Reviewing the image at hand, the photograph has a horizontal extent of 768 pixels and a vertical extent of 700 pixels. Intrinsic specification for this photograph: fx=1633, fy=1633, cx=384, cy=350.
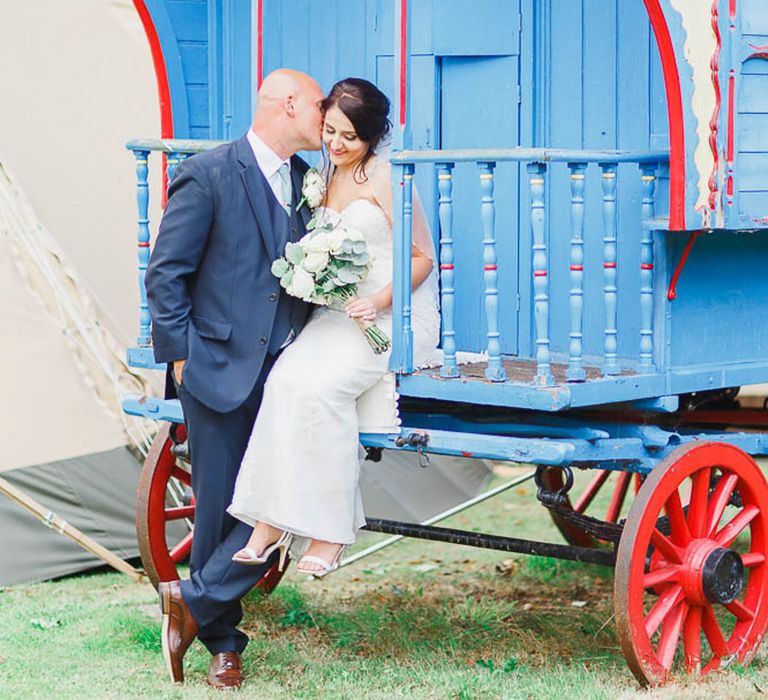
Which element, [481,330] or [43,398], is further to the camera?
[43,398]

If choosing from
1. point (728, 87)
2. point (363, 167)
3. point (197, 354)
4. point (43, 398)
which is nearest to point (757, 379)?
point (728, 87)

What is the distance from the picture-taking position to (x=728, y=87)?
16.0 feet

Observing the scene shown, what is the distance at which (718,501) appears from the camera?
5219 millimetres

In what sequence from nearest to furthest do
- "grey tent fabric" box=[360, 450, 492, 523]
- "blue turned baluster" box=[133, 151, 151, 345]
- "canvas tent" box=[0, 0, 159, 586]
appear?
"blue turned baluster" box=[133, 151, 151, 345] → "canvas tent" box=[0, 0, 159, 586] → "grey tent fabric" box=[360, 450, 492, 523]

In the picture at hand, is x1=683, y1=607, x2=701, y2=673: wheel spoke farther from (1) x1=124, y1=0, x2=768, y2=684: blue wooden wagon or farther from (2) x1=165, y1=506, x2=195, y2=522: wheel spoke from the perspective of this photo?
(2) x1=165, y1=506, x2=195, y2=522: wheel spoke

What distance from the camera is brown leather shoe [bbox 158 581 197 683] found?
5.25 m

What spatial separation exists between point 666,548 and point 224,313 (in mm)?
1569

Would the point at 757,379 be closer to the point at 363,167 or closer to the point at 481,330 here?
the point at 481,330

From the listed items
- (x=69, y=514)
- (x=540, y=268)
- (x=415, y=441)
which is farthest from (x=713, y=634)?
(x=69, y=514)

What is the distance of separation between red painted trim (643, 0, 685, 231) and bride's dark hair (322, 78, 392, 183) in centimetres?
94

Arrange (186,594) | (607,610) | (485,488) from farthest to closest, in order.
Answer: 1. (485,488)
2. (607,610)
3. (186,594)

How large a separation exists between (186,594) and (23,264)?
2255 millimetres

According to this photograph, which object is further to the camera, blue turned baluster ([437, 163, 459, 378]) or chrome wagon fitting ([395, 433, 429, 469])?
chrome wagon fitting ([395, 433, 429, 469])

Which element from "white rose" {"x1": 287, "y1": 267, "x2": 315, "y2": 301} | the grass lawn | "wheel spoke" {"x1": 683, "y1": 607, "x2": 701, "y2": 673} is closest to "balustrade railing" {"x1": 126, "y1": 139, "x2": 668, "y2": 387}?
"white rose" {"x1": 287, "y1": 267, "x2": 315, "y2": 301}
